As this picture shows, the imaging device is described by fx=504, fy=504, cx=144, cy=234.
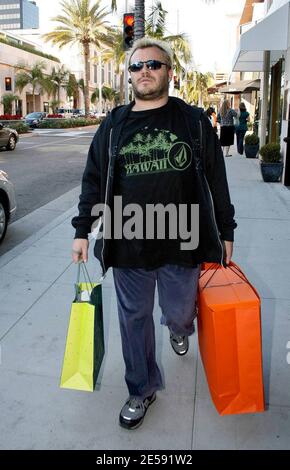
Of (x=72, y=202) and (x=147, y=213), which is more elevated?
(x=147, y=213)

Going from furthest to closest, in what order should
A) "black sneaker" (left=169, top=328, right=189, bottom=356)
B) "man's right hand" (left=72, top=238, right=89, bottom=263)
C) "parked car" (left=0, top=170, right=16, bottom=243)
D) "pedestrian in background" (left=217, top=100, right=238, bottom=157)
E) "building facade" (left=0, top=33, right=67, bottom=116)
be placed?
"building facade" (left=0, top=33, right=67, bottom=116), "pedestrian in background" (left=217, top=100, right=238, bottom=157), "parked car" (left=0, top=170, right=16, bottom=243), "black sneaker" (left=169, top=328, right=189, bottom=356), "man's right hand" (left=72, top=238, right=89, bottom=263)

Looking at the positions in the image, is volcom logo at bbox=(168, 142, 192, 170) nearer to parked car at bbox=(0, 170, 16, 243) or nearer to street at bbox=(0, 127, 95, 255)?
street at bbox=(0, 127, 95, 255)

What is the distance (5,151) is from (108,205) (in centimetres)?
1925


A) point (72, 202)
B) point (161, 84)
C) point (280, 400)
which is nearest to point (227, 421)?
point (280, 400)

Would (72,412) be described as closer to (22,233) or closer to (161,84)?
(161,84)

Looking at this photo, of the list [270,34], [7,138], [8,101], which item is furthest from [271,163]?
[8,101]

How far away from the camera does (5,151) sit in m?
20.8

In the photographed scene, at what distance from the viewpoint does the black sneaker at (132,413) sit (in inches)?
106

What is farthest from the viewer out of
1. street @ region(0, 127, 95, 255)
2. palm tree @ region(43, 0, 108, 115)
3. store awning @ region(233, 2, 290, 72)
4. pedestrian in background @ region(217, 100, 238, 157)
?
palm tree @ region(43, 0, 108, 115)

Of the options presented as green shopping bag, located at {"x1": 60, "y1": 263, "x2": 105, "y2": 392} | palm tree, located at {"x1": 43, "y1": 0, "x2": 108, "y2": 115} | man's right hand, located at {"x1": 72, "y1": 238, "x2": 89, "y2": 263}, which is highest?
palm tree, located at {"x1": 43, "y1": 0, "x2": 108, "y2": 115}

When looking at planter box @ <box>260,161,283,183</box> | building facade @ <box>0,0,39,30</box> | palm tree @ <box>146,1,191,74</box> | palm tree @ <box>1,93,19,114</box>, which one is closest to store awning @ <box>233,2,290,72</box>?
planter box @ <box>260,161,283,183</box>

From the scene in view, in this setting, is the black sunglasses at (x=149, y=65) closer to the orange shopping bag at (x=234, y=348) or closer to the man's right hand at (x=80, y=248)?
the man's right hand at (x=80, y=248)

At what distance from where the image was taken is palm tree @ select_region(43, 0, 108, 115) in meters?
41.8

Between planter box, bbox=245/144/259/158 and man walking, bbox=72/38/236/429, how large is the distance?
45.8ft
